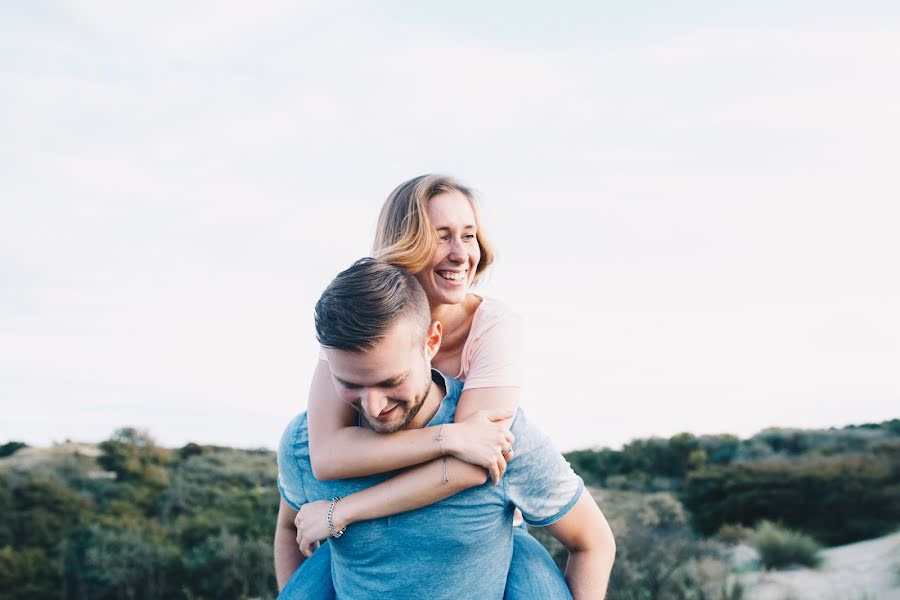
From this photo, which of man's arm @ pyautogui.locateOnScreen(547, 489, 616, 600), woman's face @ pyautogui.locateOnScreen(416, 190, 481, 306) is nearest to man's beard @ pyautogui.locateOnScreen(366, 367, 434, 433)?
man's arm @ pyautogui.locateOnScreen(547, 489, 616, 600)

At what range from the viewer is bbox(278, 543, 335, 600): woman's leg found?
2.92 metres

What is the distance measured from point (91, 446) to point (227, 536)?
6.21 meters

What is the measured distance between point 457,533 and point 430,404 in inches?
15.3

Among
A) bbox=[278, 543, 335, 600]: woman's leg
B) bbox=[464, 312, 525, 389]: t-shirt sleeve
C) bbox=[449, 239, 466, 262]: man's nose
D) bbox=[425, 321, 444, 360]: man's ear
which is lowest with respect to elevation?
bbox=[278, 543, 335, 600]: woman's leg

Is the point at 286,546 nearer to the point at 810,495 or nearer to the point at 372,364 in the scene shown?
the point at 372,364

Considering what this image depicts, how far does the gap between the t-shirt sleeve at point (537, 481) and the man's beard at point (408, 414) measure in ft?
0.97

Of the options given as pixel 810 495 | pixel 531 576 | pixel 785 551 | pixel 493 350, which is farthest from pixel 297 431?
pixel 810 495

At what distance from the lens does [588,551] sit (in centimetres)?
283

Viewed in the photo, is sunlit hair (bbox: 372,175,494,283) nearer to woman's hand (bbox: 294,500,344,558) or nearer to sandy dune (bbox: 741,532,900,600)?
woman's hand (bbox: 294,500,344,558)

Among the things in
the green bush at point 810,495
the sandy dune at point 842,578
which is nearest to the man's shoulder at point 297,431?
the sandy dune at point 842,578

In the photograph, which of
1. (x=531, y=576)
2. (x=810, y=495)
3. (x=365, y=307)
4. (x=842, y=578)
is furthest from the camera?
(x=810, y=495)

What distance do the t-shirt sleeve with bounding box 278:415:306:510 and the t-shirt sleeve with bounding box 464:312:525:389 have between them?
0.61 metres

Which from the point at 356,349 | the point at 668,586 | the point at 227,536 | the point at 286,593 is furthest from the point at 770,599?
the point at 356,349

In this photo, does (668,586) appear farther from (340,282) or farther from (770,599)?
(340,282)
